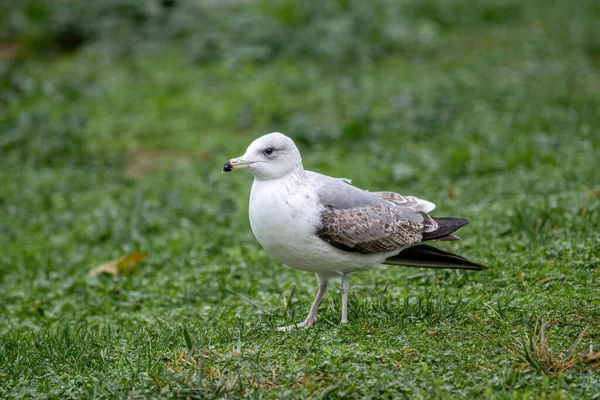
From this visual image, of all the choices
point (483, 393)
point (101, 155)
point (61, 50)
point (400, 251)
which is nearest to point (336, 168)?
point (101, 155)

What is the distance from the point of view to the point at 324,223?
4871 mm

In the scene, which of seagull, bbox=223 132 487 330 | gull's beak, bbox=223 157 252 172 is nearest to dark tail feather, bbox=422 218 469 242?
seagull, bbox=223 132 487 330

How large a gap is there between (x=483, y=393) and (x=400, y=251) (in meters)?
1.43

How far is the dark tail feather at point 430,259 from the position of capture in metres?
5.15

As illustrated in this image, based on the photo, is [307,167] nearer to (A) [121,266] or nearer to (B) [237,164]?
(A) [121,266]

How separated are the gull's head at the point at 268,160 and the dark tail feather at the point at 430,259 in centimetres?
95

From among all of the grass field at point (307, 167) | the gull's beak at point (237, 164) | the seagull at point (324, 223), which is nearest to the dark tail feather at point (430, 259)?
the seagull at point (324, 223)

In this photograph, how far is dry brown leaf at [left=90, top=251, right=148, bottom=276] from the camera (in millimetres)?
6941

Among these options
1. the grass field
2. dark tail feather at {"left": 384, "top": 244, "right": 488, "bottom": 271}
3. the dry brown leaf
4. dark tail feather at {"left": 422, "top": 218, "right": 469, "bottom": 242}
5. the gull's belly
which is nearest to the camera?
the grass field

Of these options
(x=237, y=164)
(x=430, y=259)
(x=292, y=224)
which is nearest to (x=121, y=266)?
(x=237, y=164)

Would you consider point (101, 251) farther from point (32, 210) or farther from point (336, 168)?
point (336, 168)

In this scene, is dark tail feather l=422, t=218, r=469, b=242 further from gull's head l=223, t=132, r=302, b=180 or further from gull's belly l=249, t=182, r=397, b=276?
gull's head l=223, t=132, r=302, b=180

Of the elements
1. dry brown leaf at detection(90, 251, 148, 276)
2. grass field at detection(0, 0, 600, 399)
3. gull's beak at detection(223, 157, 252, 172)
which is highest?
gull's beak at detection(223, 157, 252, 172)

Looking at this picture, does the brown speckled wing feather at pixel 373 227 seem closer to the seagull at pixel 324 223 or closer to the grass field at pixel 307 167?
the seagull at pixel 324 223
